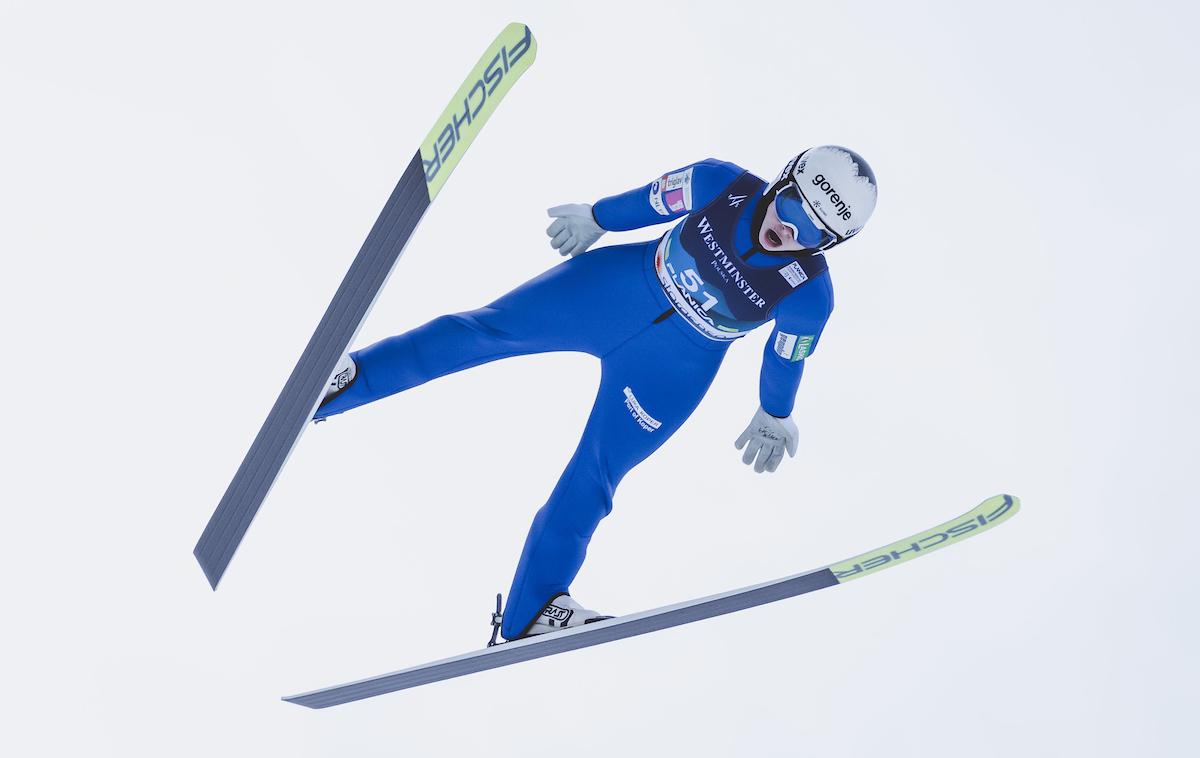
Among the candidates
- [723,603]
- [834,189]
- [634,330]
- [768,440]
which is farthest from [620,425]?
[834,189]

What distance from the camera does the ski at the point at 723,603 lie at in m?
2.87

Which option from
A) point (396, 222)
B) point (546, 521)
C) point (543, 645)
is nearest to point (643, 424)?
point (546, 521)

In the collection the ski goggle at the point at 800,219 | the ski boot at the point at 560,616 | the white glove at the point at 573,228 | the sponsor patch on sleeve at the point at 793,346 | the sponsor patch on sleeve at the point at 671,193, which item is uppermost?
the white glove at the point at 573,228

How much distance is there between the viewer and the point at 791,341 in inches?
121

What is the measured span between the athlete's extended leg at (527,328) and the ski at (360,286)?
0.28 metres

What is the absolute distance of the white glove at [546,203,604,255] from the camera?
317cm

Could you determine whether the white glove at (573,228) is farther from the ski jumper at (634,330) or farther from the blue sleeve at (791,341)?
the blue sleeve at (791,341)

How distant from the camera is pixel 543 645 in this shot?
2.93m

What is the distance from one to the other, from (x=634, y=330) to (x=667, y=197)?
334mm

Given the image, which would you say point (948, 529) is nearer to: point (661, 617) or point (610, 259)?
point (661, 617)

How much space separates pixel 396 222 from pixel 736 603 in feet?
3.88

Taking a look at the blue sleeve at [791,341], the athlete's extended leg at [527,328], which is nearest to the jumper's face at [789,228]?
the blue sleeve at [791,341]

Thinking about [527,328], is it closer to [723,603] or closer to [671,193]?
[671,193]

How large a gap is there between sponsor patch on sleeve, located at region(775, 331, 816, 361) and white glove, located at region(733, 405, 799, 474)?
0.18m
